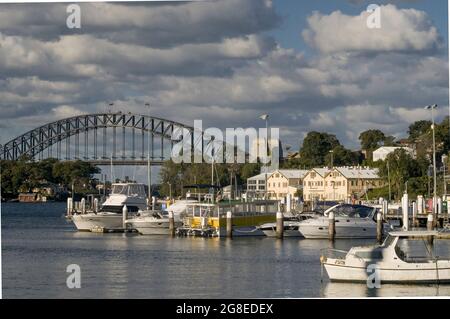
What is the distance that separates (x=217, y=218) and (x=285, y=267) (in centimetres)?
1696

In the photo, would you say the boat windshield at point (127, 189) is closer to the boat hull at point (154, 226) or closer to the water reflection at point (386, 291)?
the boat hull at point (154, 226)

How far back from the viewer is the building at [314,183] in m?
121

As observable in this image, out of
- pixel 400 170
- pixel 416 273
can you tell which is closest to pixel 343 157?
pixel 400 170

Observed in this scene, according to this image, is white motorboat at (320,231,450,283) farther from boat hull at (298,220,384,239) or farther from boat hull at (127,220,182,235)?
boat hull at (127,220,182,235)

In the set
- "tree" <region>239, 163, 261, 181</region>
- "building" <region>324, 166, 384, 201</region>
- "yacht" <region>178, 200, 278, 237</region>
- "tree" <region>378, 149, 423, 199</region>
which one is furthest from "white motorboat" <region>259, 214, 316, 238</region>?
"building" <region>324, 166, 384, 201</region>

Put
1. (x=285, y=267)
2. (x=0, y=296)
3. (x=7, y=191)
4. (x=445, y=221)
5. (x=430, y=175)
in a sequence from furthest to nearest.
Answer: (x=7, y=191) < (x=430, y=175) < (x=445, y=221) < (x=285, y=267) < (x=0, y=296)

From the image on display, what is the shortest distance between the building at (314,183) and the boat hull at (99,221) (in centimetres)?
5933

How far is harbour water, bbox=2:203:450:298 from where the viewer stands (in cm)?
2928

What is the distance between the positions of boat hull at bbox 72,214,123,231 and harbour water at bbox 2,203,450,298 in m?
6.49

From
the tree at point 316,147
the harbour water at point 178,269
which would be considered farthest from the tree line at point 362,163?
the harbour water at point 178,269

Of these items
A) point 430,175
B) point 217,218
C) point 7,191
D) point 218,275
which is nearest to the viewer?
point 218,275
